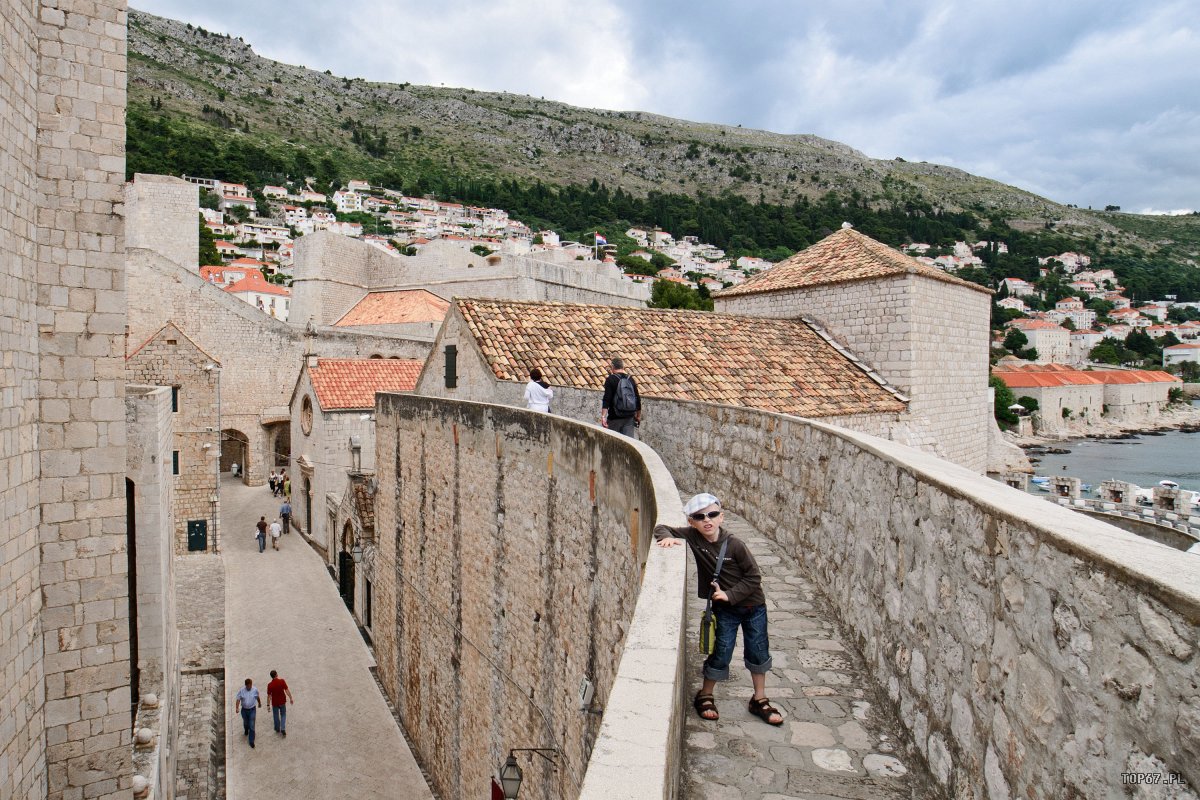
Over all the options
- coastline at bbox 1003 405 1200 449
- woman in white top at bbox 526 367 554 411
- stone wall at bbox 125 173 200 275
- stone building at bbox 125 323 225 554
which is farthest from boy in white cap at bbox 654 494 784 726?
coastline at bbox 1003 405 1200 449

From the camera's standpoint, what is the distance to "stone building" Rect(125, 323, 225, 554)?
19547 millimetres

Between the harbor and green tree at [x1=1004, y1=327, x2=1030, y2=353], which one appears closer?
the harbor

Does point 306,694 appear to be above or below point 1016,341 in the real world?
below

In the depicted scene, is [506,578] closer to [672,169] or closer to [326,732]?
[326,732]

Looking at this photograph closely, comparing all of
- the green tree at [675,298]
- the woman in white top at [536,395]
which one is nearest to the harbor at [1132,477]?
the woman in white top at [536,395]

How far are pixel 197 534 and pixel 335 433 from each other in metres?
4.39

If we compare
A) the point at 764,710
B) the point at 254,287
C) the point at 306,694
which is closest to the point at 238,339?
the point at 306,694

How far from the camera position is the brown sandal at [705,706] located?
11.6ft

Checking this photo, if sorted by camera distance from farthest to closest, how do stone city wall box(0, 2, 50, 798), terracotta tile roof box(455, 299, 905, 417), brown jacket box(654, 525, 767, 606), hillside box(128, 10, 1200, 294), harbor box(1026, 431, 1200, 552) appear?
hillside box(128, 10, 1200, 294), harbor box(1026, 431, 1200, 552), terracotta tile roof box(455, 299, 905, 417), stone city wall box(0, 2, 50, 798), brown jacket box(654, 525, 767, 606)

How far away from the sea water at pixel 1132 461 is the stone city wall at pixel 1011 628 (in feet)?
164

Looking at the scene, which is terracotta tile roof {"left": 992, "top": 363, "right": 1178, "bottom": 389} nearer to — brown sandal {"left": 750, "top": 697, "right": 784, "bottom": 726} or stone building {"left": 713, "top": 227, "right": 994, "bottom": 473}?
stone building {"left": 713, "top": 227, "right": 994, "bottom": 473}

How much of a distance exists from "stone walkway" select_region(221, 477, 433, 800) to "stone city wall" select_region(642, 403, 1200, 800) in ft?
31.9

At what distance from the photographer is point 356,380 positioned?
2258 centimetres

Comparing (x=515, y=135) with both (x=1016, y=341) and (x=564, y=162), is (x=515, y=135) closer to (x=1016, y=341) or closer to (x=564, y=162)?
(x=564, y=162)
